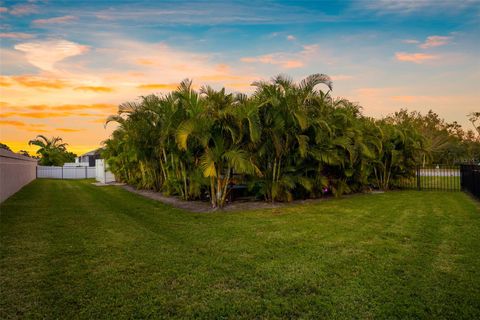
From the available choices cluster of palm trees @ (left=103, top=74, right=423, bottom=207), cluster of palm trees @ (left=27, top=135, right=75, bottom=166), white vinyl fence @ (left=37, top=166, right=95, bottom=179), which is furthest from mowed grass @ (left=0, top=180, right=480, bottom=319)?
cluster of palm trees @ (left=27, top=135, right=75, bottom=166)

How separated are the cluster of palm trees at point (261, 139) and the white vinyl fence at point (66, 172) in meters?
24.7

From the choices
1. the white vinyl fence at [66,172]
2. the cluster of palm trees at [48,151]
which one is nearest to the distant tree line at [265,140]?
the white vinyl fence at [66,172]

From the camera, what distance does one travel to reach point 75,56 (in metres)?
12.0

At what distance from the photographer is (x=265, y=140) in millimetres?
10195

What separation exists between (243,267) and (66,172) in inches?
1463

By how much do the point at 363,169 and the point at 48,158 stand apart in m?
41.1

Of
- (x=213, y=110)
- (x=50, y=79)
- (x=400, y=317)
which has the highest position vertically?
(x=50, y=79)

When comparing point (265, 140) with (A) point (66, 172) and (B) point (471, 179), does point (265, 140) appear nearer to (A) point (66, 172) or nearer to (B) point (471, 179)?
(B) point (471, 179)

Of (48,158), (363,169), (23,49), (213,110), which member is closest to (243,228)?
(213,110)

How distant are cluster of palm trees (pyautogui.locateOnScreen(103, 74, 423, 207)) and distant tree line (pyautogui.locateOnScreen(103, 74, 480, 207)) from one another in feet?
0.09

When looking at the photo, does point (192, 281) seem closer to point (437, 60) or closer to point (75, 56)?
point (75, 56)

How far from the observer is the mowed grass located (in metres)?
3.36

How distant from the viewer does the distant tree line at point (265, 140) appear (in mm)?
9414

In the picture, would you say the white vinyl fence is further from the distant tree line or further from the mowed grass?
the mowed grass
